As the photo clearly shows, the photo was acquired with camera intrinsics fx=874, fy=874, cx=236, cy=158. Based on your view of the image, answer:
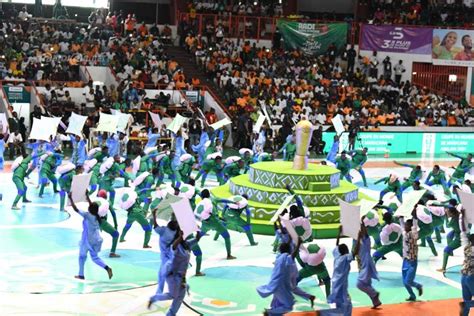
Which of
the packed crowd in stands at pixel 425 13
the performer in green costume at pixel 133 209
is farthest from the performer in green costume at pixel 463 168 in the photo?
the packed crowd in stands at pixel 425 13

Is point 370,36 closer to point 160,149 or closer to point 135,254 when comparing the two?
point 160,149

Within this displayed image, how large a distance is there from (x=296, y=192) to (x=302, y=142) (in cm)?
151

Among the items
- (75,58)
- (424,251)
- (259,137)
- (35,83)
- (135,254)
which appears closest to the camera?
(135,254)

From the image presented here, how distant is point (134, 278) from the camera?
15.3 m

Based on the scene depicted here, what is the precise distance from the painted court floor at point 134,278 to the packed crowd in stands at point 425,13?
1011 inches

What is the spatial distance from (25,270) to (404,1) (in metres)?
33.1

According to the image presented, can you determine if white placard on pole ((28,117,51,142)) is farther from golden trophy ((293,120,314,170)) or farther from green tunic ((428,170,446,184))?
green tunic ((428,170,446,184))

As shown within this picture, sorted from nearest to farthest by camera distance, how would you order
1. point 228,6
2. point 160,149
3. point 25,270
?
point 25,270
point 160,149
point 228,6

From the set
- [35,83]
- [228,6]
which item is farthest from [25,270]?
[228,6]

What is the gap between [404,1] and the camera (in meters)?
44.6

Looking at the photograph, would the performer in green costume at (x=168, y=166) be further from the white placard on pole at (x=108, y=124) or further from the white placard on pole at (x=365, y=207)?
the white placard on pole at (x=365, y=207)

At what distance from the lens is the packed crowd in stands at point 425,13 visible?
42688 millimetres

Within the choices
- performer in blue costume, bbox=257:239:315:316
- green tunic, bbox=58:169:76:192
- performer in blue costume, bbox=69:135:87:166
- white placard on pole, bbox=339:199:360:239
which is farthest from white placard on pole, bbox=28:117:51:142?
performer in blue costume, bbox=257:239:315:316

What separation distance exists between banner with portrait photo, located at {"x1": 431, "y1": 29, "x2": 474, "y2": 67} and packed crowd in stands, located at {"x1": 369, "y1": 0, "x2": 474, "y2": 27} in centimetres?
90
